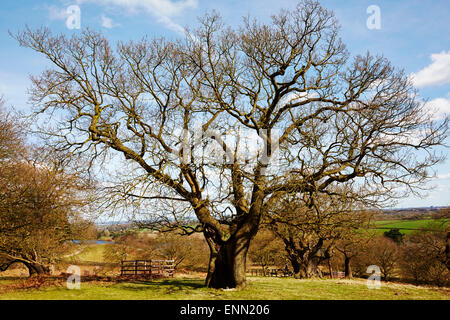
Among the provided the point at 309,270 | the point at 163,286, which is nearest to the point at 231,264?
the point at 163,286

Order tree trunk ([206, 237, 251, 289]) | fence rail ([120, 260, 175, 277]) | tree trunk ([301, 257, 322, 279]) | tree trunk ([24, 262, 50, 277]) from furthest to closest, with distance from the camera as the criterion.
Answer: tree trunk ([301, 257, 322, 279])
fence rail ([120, 260, 175, 277])
tree trunk ([24, 262, 50, 277])
tree trunk ([206, 237, 251, 289])

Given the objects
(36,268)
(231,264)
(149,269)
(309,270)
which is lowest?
(309,270)

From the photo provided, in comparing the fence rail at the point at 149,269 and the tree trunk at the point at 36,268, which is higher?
the tree trunk at the point at 36,268

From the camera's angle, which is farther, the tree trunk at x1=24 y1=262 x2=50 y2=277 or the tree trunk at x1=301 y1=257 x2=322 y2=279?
the tree trunk at x1=301 y1=257 x2=322 y2=279

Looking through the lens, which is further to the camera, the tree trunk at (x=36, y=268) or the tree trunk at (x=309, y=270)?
the tree trunk at (x=309, y=270)

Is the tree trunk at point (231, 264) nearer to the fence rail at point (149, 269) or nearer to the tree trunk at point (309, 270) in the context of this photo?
the fence rail at point (149, 269)

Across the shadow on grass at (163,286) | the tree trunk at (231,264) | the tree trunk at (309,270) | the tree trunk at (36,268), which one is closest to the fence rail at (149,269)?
the tree trunk at (36,268)

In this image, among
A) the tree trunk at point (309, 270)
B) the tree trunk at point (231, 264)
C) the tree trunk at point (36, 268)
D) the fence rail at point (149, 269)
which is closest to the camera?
the tree trunk at point (231, 264)

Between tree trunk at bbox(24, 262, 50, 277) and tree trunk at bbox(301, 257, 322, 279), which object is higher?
tree trunk at bbox(24, 262, 50, 277)

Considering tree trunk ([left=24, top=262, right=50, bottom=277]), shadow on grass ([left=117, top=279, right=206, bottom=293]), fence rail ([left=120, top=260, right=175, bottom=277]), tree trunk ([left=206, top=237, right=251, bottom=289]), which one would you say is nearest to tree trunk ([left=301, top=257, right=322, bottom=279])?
fence rail ([left=120, top=260, right=175, bottom=277])

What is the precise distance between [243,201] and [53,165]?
803 cm

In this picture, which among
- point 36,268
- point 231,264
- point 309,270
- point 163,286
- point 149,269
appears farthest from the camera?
point 309,270

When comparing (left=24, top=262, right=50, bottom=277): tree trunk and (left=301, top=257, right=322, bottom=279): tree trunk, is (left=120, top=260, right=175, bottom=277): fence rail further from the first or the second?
(left=301, top=257, right=322, bottom=279): tree trunk

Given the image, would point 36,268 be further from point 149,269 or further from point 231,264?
point 231,264
